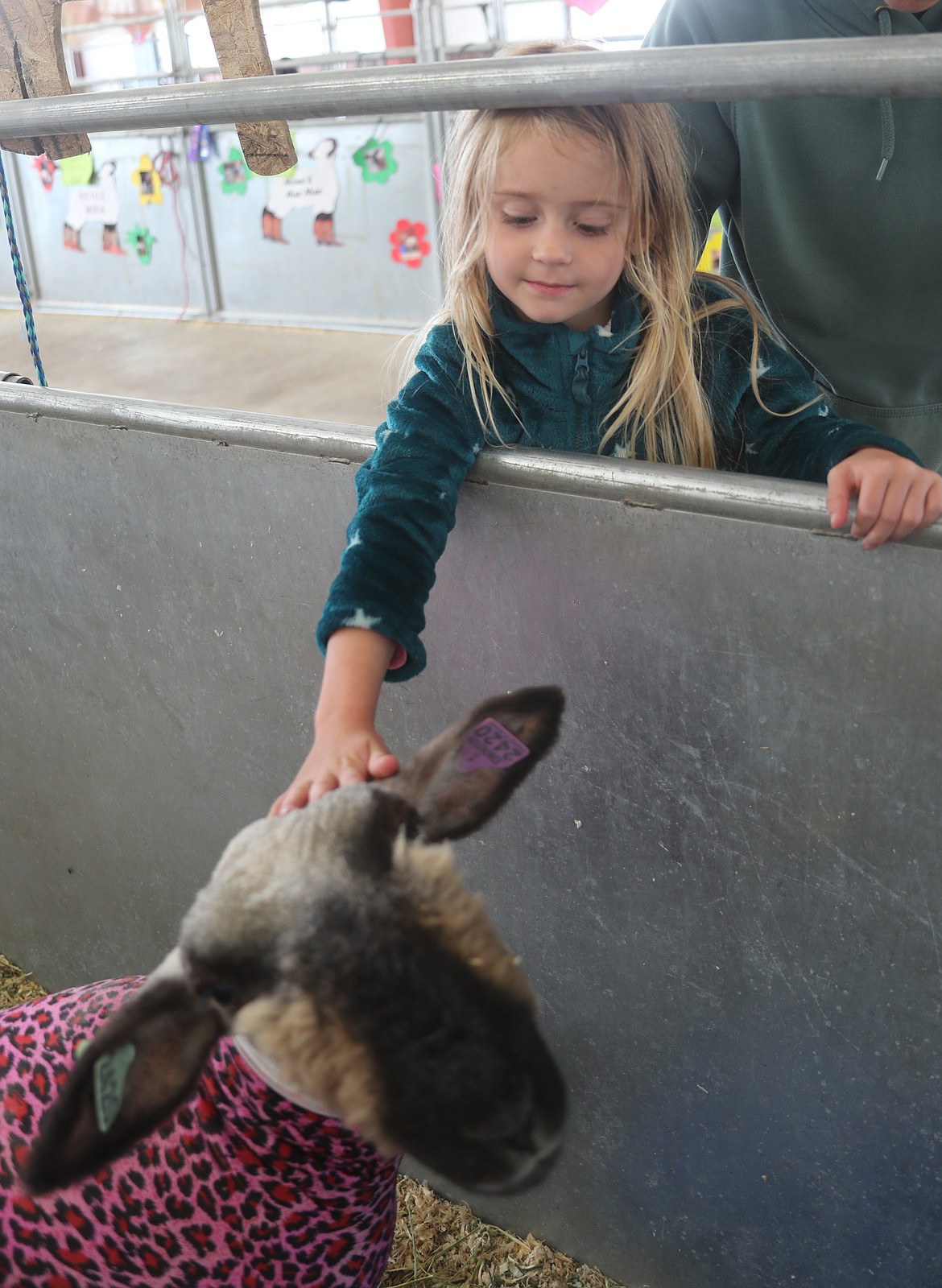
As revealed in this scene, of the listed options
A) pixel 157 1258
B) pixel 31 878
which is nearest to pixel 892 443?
pixel 157 1258

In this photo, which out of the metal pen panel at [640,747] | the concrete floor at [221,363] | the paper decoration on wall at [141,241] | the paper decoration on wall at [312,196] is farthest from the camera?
the paper decoration on wall at [141,241]

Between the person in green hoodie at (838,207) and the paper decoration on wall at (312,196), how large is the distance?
5450 mm

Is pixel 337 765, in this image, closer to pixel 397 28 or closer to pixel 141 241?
pixel 397 28

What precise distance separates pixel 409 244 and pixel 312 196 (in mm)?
774

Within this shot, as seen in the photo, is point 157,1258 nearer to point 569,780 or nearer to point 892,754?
point 569,780

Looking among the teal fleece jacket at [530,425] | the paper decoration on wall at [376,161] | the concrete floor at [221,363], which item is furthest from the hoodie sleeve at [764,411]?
the paper decoration on wall at [376,161]

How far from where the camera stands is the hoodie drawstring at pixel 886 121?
3.85 feet

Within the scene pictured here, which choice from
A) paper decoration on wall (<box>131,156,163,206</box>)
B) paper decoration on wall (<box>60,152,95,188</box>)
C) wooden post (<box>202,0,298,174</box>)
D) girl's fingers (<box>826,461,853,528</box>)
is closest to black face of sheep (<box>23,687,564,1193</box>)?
girl's fingers (<box>826,461,853,528</box>)

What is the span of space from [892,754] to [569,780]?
0.35 meters

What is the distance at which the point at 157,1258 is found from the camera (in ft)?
3.06

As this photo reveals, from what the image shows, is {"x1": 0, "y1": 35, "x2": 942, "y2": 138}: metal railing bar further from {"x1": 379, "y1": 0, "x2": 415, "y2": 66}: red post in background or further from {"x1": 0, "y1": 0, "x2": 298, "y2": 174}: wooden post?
{"x1": 379, "y1": 0, "x2": 415, "y2": 66}: red post in background

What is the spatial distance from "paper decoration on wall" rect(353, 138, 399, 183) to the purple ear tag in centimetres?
594

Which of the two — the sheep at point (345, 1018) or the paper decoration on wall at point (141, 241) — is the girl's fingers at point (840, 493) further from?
the paper decoration on wall at point (141, 241)

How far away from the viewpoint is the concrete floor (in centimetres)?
534
